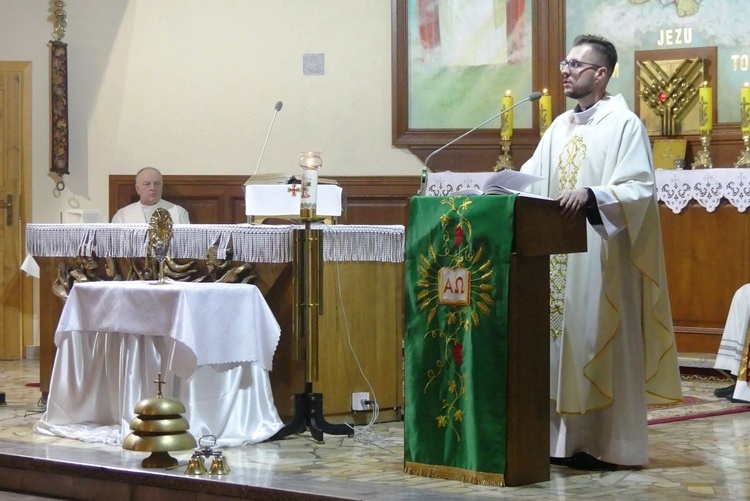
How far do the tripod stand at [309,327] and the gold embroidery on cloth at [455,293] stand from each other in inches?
43.4

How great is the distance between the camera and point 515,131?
30.0ft

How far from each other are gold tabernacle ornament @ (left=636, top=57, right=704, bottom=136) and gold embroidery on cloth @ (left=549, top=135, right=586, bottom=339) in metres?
4.05

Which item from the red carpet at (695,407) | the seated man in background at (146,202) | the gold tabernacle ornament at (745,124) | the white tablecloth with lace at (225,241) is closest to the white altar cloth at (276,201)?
the white tablecloth with lace at (225,241)

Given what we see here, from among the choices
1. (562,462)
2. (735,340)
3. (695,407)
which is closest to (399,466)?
(562,462)

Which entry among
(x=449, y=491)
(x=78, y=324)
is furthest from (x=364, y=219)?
(x=449, y=491)

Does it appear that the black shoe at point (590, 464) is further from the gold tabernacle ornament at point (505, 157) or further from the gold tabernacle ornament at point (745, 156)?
the gold tabernacle ornament at point (505, 157)

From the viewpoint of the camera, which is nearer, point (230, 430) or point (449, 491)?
point (449, 491)

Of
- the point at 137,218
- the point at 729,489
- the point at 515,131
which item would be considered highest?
the point at 515,131

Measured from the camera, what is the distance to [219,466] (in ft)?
14.6

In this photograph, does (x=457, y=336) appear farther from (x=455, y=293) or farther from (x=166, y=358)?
(x=166, y=358)

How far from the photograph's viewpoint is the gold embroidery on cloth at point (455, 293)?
4.32m

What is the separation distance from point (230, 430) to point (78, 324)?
2.96 ft

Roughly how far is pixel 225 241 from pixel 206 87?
156 inches

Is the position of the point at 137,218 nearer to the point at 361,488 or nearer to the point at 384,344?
the point at 384,344
